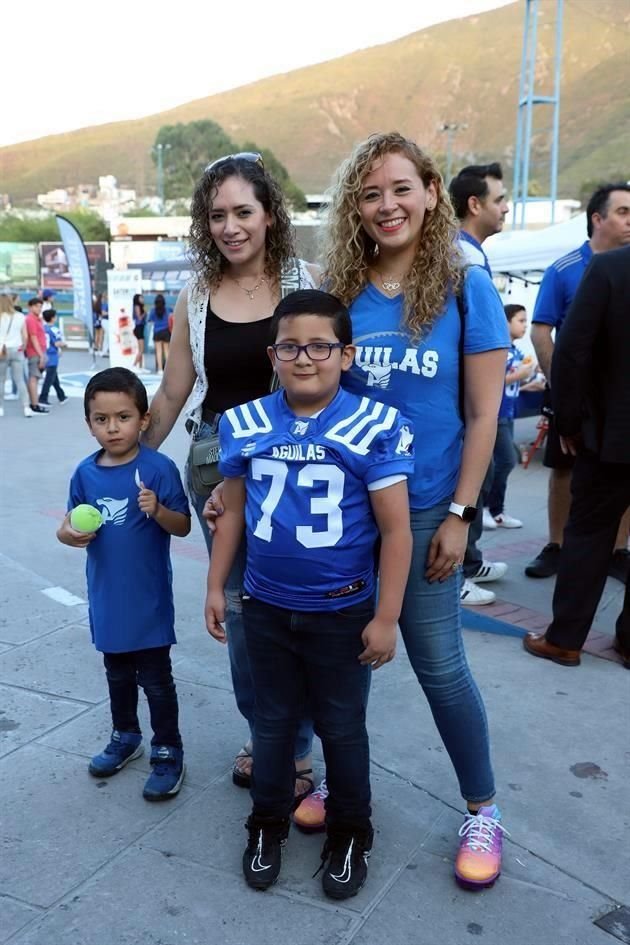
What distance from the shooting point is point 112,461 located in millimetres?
2699

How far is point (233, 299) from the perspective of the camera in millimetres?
2543

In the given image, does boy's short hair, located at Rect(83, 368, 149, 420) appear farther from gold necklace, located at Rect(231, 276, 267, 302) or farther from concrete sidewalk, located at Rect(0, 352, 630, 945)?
concrete sidewalk, located at Rect(0, 352, 630, 945)

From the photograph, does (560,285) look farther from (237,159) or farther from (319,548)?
(319,548)

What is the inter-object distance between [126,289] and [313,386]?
16.9m

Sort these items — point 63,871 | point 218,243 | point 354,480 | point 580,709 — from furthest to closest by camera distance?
point 580,709, point 218,243, point 63,871, point 354,480

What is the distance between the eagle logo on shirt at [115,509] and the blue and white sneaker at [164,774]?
2.56 ft

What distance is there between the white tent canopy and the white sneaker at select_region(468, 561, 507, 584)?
4868mm

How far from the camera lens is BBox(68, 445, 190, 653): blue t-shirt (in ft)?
8.71

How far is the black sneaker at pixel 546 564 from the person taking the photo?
16.4 feet

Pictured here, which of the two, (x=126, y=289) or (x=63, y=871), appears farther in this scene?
(x=126, y=289)

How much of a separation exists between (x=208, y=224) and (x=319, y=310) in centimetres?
69

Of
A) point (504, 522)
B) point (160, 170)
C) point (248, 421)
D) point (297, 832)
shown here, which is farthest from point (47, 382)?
point (160, 170)

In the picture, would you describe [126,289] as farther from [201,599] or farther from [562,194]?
[562,194]

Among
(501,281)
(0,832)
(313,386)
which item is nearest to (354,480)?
(313,386)
